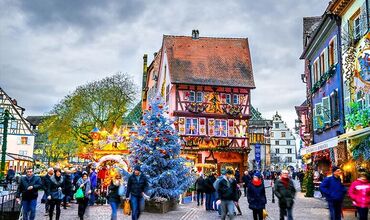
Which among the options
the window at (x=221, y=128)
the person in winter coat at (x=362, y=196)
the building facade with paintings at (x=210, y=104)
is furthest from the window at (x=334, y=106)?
the window at (x=221, y=128)

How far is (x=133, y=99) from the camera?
5319 centimetres

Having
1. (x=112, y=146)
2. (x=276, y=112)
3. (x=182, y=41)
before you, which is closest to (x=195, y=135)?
(x=182, y=41)

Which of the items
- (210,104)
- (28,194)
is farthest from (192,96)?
(28,194)

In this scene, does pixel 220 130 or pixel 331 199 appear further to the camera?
pixel 220 130

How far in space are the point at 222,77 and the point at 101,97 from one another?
49.2 feet

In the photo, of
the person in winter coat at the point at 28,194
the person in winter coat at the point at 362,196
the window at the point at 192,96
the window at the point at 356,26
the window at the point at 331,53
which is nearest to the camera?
the person in winter coat at the point at 362,196

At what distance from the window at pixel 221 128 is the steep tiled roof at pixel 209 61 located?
12.1 feet

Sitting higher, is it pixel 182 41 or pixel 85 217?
pixel 182 41

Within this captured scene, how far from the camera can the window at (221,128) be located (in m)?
43.6

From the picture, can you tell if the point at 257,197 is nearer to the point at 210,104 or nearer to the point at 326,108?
the point at 326,108

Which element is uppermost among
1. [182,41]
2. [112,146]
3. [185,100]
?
[182,41]

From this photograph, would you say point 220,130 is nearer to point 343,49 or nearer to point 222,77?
point 222,77

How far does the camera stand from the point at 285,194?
444 inches

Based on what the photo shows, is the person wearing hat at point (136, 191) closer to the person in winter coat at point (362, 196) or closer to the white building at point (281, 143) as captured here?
the person in winter coat at point (362, 196)
